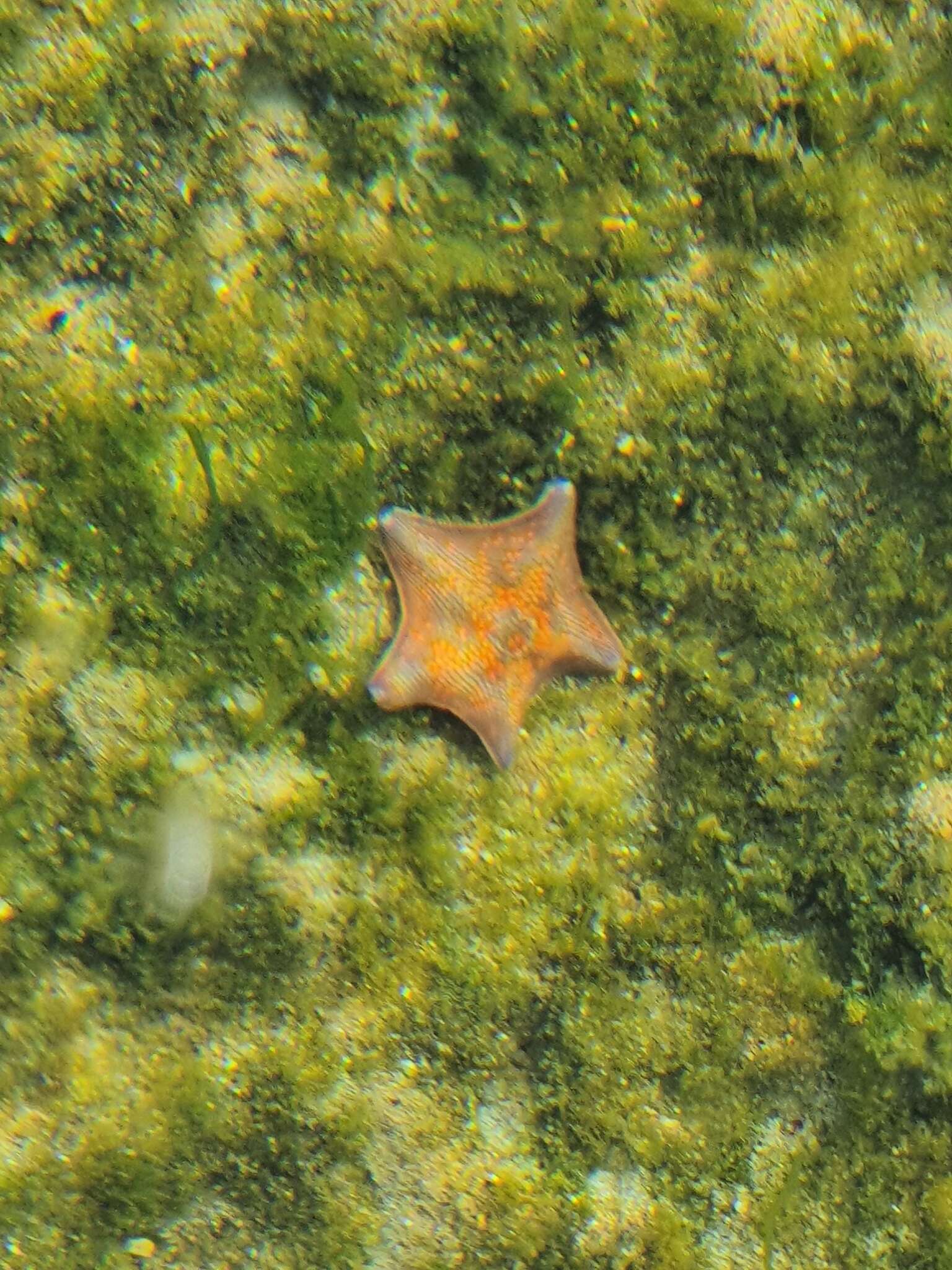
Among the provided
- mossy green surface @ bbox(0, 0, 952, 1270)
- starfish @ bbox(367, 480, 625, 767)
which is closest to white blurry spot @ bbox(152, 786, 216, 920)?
mossy green surface @ bbox(0, 0, 952, 1270)

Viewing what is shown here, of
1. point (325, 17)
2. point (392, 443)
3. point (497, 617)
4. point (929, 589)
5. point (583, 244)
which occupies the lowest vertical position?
point (497, 617)

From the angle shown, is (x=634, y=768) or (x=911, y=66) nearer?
(x=911, y=66)

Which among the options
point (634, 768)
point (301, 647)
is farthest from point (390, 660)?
point (634, 768)

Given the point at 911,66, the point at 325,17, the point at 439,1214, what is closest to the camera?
the point at 325,17

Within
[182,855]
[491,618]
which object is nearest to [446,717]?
[491,618]

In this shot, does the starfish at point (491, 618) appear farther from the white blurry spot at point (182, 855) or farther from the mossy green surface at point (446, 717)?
the white blurry spot at point (182, 855)

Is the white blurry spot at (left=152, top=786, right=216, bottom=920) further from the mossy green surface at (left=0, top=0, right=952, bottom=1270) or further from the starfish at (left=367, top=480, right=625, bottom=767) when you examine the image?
the starfish at (left=367, top=480, right=625, bottom=767)

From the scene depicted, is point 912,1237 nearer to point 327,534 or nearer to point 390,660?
point 390,660
